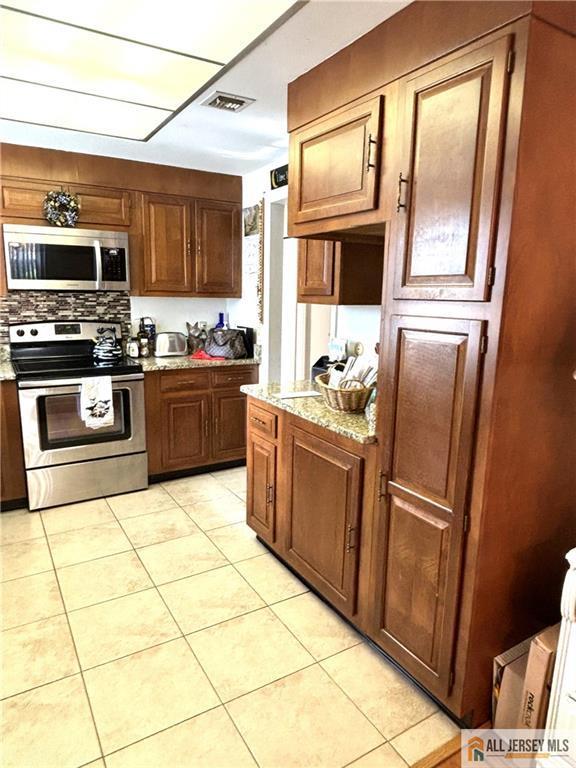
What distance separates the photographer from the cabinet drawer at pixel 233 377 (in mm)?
3742

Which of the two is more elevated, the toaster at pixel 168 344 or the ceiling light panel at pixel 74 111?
the ceiling light panel at pixel 74 111

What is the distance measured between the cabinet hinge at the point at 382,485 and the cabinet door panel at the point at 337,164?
973 mm

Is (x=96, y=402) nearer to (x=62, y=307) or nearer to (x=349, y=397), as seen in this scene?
(x=62, y=307)

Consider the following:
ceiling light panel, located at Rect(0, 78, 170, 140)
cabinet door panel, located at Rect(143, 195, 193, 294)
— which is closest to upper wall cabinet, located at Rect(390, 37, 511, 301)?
ceiling light panel, located at Rect(0, 78, 170, 140)

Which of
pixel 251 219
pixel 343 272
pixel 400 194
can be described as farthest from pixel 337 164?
pixel 251 219

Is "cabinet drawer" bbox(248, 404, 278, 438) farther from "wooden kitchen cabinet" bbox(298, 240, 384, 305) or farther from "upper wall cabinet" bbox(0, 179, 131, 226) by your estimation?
"upper wall cabinet" bbox(0, 179, 131, 226)

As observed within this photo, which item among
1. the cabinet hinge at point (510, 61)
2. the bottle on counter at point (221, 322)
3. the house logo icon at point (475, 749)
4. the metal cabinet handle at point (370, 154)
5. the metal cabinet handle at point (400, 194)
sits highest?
the cabinet hinge at point (510, 61)

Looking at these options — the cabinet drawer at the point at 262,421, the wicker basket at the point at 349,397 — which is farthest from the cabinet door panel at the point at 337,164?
the cabinet drawer at the point at 262,421

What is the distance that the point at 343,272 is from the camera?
241 centimetres

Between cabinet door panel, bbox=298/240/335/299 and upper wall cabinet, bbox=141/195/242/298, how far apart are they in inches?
55.9

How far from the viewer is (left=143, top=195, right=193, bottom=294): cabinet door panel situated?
364 cm

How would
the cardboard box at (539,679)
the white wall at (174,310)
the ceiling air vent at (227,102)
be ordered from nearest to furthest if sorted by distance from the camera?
1. the cardboard box at (539,679)
2. the ceiling air vent at (227,102)
3. the white wall at (174,310)

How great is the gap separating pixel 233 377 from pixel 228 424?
380mm

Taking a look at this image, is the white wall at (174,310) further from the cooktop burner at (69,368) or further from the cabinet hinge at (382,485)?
the cabinet hinge at (382,485)
